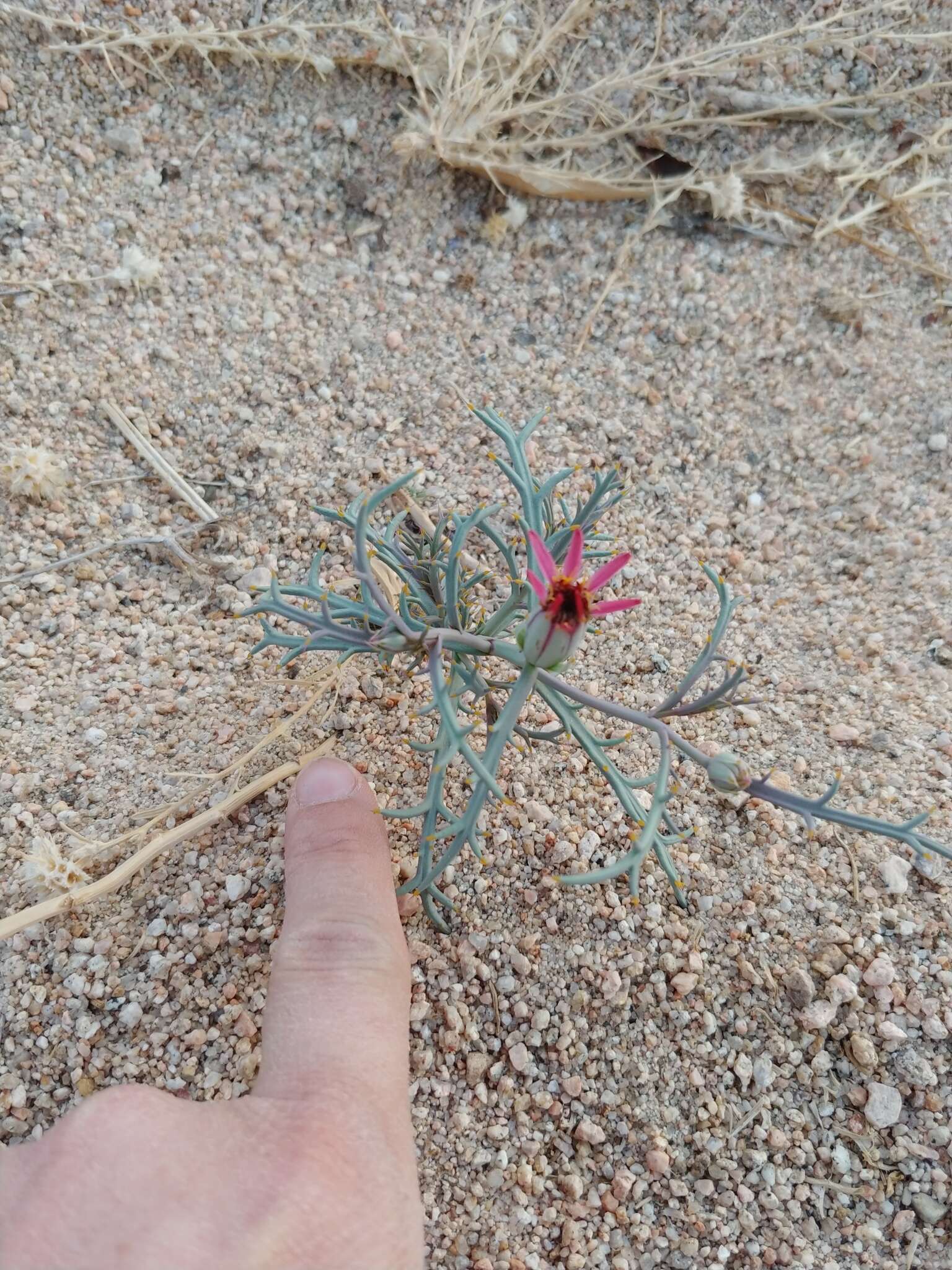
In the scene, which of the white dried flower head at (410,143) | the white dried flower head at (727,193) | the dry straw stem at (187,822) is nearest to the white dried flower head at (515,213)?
the white dried flower head at (410,143)

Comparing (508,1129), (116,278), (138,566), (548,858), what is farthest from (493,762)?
(116,278)

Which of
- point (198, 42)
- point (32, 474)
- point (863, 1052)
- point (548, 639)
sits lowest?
point (863, 1052)

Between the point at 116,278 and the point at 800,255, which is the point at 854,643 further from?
the point at 116,278

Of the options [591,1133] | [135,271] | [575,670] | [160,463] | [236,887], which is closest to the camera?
[591,1133]

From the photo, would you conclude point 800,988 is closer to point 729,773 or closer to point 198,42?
point 729,773

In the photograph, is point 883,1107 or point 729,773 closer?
point 729,773

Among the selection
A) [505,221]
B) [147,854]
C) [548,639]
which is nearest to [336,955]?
[147,854]

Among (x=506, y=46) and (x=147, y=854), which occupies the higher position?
(x=506, y=46)
